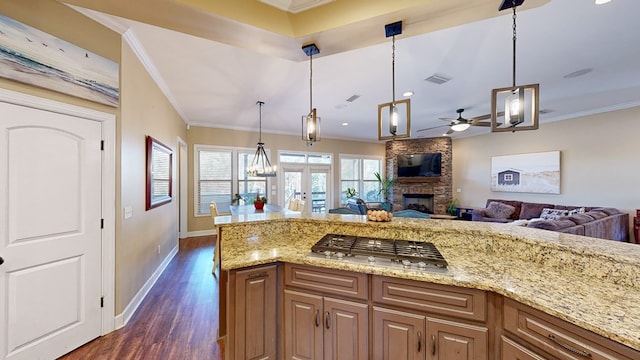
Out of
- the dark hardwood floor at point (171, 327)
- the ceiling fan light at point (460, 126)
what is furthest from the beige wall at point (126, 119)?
the ceiling fan light at point (460, 126)

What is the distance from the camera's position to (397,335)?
5.11ft

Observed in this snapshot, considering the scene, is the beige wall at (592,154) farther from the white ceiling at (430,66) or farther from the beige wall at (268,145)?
the beige wall at (268,145)

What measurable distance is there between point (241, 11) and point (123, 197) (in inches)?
83.1

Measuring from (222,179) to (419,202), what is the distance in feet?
20.8

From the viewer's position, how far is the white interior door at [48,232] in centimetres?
172

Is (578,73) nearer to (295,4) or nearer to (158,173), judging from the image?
(295,4)

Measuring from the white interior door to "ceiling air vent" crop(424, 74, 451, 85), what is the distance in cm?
397

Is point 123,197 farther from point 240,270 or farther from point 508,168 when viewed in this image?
point 508,168

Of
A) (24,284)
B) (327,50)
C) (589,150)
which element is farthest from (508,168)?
(24,284)

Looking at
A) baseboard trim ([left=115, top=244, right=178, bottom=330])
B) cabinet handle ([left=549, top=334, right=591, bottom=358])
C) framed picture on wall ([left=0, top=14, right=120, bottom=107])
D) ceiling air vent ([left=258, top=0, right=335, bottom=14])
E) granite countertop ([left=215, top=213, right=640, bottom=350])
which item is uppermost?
ceiling air vent ([left=258, top=0, right=335, bottom=14])

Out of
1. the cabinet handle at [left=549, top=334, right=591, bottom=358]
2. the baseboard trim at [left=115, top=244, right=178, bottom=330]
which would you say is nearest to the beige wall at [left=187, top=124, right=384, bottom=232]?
the baseboard trim at [left=115, top=244, right=178, bottom=330]

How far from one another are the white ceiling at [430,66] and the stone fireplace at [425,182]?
9.26 ft

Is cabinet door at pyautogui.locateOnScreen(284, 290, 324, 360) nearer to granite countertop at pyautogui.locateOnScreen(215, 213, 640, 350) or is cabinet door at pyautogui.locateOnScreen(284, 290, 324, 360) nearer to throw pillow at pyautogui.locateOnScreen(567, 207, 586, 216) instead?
granite countertop at pyautogui.locateOnScreen(215, 213, 640, 350)

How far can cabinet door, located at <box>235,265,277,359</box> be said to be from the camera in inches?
68.8
